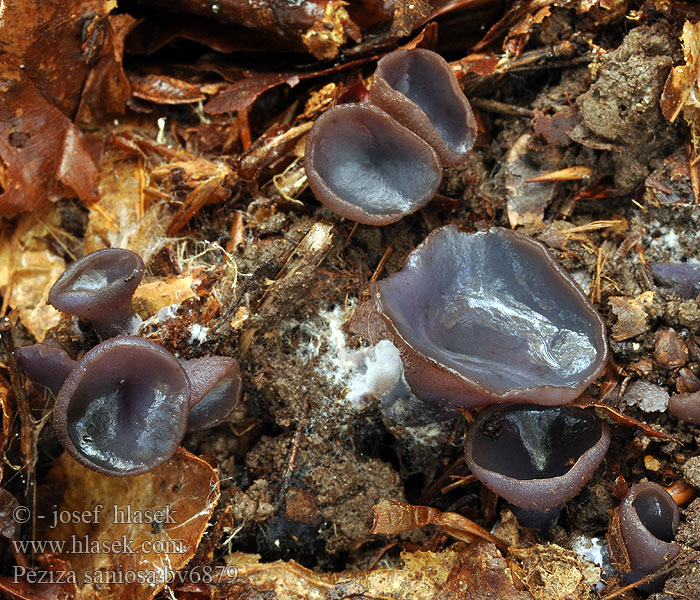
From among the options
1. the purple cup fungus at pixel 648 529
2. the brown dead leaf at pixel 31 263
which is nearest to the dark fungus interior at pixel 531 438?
the purple cup fungus at pixel 648 529

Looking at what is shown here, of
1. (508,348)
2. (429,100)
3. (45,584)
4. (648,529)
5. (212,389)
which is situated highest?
(429,100)

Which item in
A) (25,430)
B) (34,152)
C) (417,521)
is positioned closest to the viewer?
(417,521)

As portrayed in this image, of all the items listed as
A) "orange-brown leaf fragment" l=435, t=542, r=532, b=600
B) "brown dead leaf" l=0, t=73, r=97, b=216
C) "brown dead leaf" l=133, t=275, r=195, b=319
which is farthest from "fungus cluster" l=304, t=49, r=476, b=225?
"orange-brown leaf fragment" l=435, t=542, r=532, b=600

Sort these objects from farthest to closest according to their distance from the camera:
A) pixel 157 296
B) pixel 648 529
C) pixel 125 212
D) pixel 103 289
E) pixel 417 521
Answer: pixel 125 212
pixel 157 296
pixel 417 521
pixel 103 289
pixel 648 529

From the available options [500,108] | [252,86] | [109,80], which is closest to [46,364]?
[109,80]

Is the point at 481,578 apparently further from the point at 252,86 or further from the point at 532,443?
the point at 252,86

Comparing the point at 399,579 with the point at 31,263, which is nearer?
the point at 399,579

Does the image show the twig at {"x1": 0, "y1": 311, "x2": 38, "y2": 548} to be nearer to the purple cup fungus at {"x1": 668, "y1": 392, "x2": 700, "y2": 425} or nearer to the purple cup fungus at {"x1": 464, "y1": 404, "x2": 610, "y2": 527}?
the purple cup fungus at {"x1": 464, "y1": 404, "x2": 610, "y2": 527}
